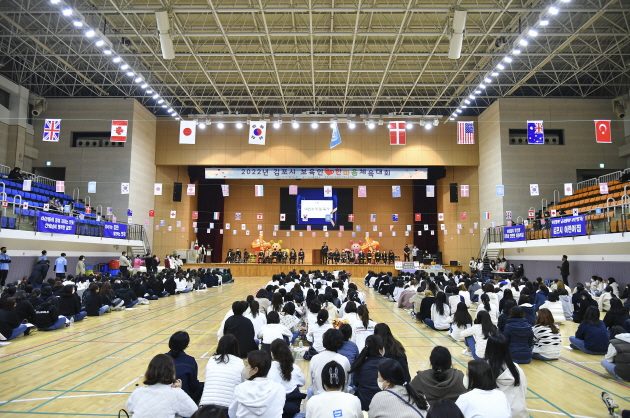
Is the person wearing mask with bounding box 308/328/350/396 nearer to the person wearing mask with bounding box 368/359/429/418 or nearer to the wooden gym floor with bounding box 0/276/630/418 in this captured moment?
the person wearing mask with bounding box 368/359/429/418

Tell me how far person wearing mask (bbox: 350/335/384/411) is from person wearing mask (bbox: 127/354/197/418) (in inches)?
59.7

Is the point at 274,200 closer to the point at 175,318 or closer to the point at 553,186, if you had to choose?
the point at 553,186

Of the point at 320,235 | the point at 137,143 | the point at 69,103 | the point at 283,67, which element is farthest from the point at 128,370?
the point at 320,235

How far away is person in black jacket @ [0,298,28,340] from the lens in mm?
8539

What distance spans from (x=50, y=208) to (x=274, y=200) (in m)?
17.1

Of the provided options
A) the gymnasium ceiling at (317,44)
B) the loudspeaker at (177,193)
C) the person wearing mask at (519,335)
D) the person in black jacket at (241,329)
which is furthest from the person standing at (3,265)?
the loudspeaker at (177,193)

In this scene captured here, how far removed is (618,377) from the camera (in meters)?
6.38

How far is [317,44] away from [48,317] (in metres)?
16.0

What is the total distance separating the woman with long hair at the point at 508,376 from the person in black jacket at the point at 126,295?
12359 millimetres

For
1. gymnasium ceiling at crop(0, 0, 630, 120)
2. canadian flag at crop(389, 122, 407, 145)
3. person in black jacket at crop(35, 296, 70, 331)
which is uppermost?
gymnasium ceiling at crop(0, 0, 630, 120)

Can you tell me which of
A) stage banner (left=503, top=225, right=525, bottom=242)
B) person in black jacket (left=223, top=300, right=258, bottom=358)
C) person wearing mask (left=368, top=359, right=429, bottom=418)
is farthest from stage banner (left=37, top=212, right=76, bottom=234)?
stage banner (left=503, top=225, right=525, bottom=242)

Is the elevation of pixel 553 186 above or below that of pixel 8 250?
above

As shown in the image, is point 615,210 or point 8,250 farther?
point 8,250

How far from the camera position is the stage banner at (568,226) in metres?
17.0
